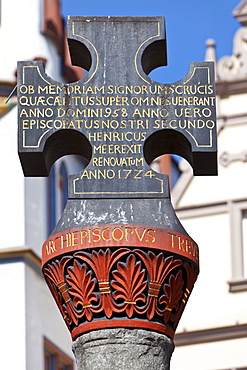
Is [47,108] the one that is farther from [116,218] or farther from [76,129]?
[116,218]

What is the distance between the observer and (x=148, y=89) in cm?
1230

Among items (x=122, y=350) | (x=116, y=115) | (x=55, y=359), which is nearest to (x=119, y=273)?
(x=122, y=350)

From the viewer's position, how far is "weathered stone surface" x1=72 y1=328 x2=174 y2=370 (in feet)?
37.0

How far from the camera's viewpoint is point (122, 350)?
11305 millimetres

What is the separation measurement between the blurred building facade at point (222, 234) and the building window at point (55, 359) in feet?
6.97

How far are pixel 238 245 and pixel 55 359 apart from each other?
10.3 ft

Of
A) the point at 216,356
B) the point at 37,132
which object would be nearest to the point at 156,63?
the point at 37,132

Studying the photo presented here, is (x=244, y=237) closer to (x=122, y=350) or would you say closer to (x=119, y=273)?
(x=119, y=273)

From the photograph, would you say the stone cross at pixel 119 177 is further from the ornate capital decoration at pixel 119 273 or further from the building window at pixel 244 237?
the building window at pixel 244 237

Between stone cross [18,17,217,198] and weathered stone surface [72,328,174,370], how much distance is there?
1091mm

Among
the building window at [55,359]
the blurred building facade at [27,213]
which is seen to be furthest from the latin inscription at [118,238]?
the building window at [55,359]

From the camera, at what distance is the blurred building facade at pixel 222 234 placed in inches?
836

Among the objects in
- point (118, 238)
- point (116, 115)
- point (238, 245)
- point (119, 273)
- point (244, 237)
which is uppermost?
point (244, 237)

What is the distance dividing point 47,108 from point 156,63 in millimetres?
1055
